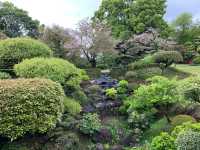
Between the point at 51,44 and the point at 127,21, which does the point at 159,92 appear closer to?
the point at 51,44

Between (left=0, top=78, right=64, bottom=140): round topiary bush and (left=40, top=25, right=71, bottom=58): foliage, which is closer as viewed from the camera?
(left=0, top=78, right=64, bottom=140): round topiary bush

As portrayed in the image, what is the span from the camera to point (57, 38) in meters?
24.9

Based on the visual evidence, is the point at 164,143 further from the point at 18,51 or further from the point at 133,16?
the point at 133,16

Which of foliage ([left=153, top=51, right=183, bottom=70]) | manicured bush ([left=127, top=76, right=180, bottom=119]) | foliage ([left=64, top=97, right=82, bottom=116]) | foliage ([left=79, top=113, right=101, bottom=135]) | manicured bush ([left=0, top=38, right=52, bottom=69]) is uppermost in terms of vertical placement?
manicured bush ([left=0, top=38, right=52, bottom=69])

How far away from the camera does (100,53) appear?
2517 cm

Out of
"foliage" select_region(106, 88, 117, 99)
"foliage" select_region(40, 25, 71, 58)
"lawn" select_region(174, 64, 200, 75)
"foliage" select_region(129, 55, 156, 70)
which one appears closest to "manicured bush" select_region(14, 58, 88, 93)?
"foliage" select_region(106, 88, 117, 99)

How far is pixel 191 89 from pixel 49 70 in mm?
5328

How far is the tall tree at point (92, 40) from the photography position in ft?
81.2

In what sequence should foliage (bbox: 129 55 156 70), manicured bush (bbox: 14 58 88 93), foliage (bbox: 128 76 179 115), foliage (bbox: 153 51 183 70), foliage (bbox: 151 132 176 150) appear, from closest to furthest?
foliage (bbox: 151 132 176 150), foliage (bbox: 128 76 179 115), manicured bush (bbox: 14 58 88 93), foliage (bbox: 153 51 183 70), foliage (bbox: 129 55 156 70)

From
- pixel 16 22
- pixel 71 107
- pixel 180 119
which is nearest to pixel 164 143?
pixel 180 119

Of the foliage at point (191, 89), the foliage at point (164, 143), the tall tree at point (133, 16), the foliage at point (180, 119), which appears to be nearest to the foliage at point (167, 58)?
the foliage at point (191, 89)

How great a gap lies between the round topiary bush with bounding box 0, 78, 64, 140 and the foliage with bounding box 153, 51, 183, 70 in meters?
9.80

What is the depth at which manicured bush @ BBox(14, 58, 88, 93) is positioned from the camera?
1784cm

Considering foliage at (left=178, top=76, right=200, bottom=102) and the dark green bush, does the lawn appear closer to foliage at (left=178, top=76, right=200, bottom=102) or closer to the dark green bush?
foliage at (left=178, top=76, right=200, bottom=102)
